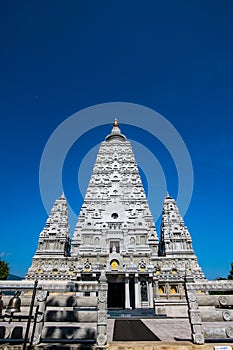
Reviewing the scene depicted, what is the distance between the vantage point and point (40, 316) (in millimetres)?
6305

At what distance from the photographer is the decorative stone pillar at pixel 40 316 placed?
6035 mm

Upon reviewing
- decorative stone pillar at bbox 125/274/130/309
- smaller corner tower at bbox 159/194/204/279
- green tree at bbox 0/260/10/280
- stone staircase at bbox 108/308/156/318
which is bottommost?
stone staircase at bbox 108/308/156/318

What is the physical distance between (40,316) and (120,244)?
24075mm

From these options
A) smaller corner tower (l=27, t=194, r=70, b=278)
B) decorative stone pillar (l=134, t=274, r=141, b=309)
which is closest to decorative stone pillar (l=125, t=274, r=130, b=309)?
decorative stone pillar (l=134, t=274, r=141, b=309)

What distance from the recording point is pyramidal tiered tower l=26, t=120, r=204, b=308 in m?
26.0

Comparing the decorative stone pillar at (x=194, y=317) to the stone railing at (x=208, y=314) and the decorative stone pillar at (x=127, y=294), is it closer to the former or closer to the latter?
the stone railing at (x=208, y=314)

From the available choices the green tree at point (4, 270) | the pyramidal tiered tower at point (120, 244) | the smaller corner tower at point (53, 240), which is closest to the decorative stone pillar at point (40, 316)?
the pyramidal tiered tower at point (120, 244)

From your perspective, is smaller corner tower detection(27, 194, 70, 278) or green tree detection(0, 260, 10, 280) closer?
smaller corner tower detection(27, 194, 70, 278)

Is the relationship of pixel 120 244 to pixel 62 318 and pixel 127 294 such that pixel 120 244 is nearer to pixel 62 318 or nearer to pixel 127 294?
pixel 127 294

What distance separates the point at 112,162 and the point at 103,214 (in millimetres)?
12387

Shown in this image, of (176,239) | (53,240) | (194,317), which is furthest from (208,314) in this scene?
(53,240)

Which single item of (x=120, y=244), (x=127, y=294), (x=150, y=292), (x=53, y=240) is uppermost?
(x=53, y=240)

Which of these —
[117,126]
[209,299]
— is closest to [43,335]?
[209,299]

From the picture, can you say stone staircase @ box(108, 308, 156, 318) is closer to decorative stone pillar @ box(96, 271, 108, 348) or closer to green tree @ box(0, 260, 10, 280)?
decorative stone pillar @ box(96, 271, 108, 348)
